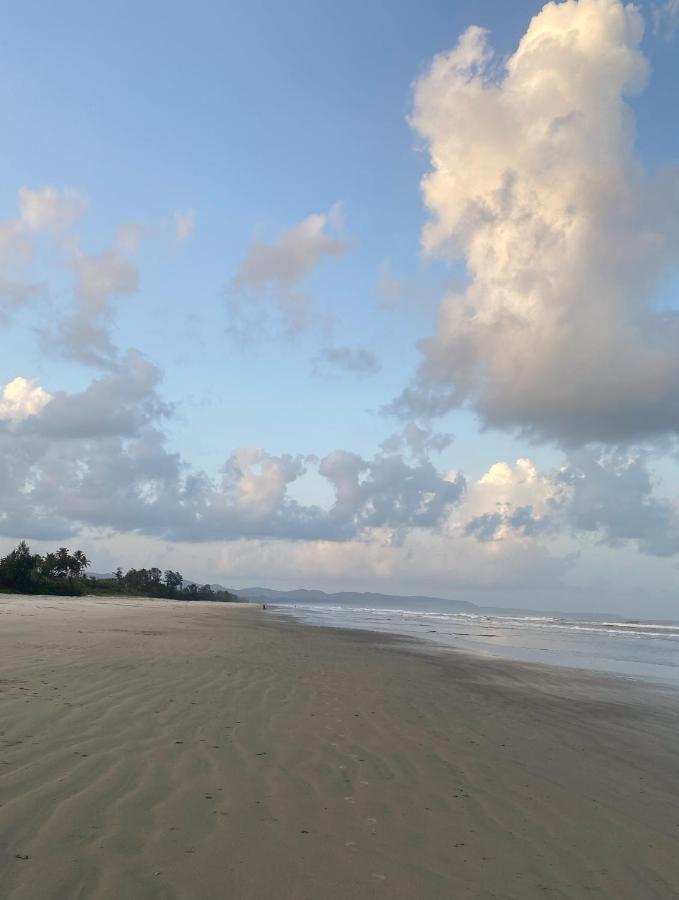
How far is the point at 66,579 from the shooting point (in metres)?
94.4

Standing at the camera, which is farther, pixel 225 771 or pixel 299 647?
pixel 299 647

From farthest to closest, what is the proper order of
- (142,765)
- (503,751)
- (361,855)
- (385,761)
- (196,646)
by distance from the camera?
(196,646), (503,751), (385,761), (142,765), (361,855)

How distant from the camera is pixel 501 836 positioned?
5348mm

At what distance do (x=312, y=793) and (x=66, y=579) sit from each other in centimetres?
9955

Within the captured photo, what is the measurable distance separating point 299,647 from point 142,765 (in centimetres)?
1695

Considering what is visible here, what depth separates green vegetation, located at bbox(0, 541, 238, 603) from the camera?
263 ft

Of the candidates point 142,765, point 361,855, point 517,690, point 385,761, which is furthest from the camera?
point 517,690

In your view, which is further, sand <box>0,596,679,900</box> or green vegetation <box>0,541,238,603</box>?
green vegetation <box>0,541,238,603</box>

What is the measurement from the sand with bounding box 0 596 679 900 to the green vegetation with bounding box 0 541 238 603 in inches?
3057

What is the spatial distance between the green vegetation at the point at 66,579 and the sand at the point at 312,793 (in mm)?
77639

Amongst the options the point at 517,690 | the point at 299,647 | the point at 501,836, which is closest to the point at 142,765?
the point at 501,836

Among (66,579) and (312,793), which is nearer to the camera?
(312,793)

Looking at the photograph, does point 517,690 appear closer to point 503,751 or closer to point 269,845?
point 503,751

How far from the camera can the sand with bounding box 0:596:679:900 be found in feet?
14.1
